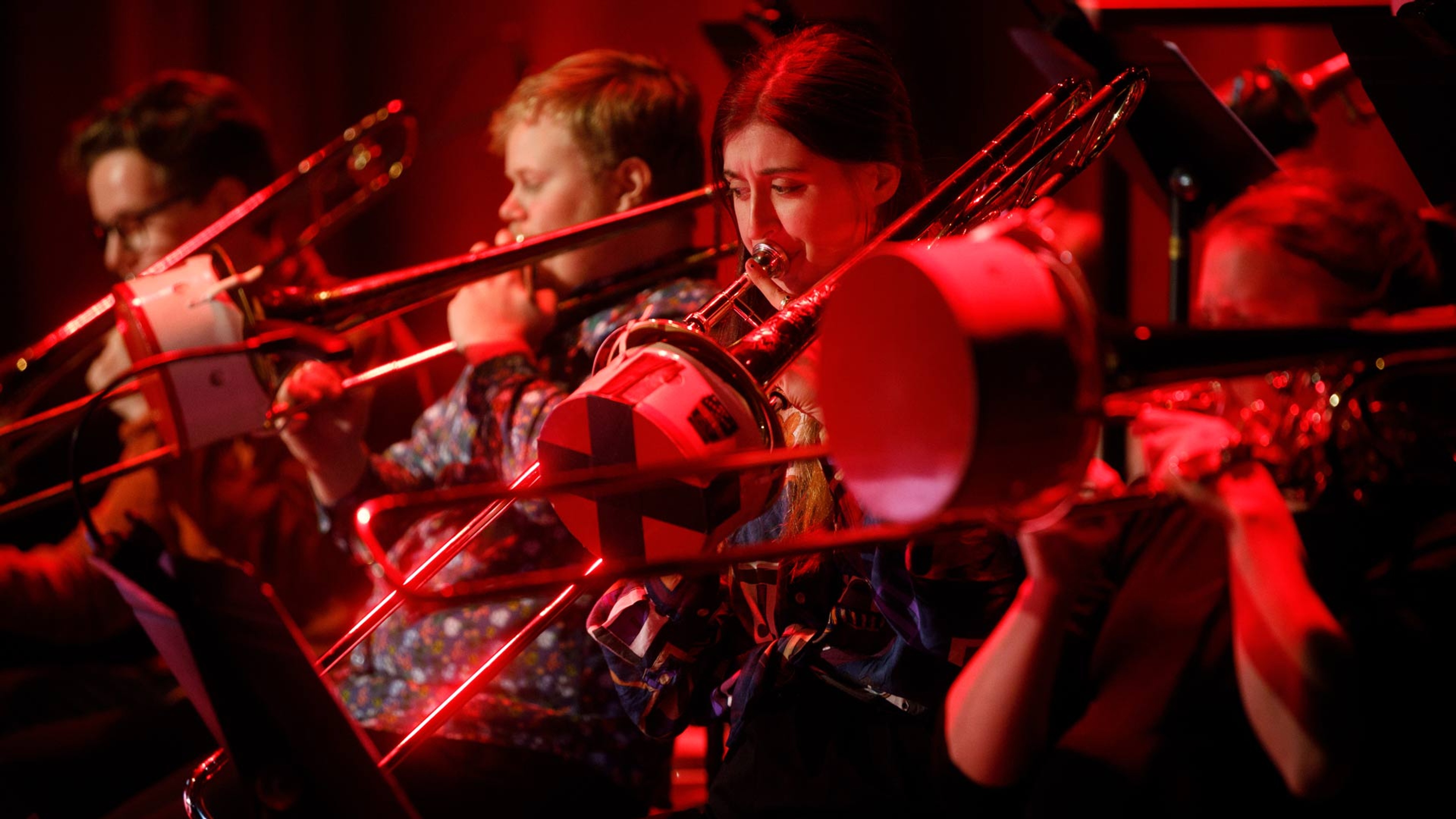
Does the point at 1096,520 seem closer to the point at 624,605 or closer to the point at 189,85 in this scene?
the point at 624,605

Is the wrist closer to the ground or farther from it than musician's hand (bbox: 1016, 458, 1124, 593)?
farther from it

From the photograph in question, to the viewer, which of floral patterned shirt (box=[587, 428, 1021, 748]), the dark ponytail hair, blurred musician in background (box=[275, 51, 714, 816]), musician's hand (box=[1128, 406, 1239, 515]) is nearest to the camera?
musician's hand (box=[1128, 406, 1239, 515])

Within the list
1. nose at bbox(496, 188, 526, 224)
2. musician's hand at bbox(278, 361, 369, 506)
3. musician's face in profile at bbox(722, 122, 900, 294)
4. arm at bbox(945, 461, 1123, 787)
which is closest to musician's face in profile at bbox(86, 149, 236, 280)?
musician's hand at bbox(278, 361, 369, 506)

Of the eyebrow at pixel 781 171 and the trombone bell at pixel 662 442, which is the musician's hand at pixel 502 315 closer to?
the eyebrow at pixel 781 171

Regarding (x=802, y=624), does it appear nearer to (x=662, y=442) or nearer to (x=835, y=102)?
(x=662, y=442)

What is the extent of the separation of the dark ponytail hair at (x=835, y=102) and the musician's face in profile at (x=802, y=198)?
1 centimetres

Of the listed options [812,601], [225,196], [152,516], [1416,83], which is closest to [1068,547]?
[812,601]

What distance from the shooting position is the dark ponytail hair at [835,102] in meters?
1.03

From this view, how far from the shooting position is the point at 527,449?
1370mm

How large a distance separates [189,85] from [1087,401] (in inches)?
73.8

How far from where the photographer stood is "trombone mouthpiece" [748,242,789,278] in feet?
3.38

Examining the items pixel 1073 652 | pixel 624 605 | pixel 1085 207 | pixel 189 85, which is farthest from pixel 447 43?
pixel 1073 652

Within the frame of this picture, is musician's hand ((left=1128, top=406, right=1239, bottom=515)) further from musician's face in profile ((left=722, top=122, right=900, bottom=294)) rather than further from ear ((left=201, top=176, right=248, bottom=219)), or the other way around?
ear ((left=201, top=176, right=248, bottom=219))

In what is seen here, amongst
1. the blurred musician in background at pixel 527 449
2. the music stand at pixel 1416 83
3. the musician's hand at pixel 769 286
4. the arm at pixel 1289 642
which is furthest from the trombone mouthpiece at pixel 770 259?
the music stand at pixel 1416 83
